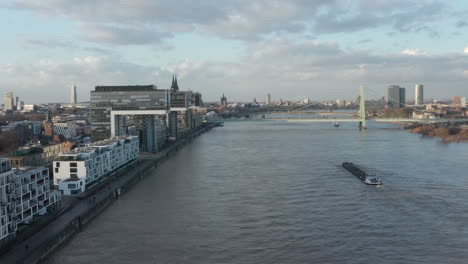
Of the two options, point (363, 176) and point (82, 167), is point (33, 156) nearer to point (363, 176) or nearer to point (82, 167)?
point (82, 167)

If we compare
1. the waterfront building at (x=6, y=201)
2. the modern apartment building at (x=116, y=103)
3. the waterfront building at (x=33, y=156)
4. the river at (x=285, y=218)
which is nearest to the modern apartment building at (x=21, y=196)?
the waterfront building at (x=6, y=201)

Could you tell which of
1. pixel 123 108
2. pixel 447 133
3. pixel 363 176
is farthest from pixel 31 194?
pixel 447 133

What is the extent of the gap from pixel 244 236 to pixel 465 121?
116ft

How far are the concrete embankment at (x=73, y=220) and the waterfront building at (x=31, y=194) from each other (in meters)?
0.40

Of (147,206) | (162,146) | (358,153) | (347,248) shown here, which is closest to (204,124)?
(162,146)

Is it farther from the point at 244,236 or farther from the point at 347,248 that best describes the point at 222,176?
the point at 347,248

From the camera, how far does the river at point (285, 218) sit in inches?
287

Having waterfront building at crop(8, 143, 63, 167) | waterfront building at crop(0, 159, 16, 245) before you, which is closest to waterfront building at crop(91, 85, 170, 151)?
waterfront building at crop(8, 143, 63, 167)

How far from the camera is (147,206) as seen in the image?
10.6 m

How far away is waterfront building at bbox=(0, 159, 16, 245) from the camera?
23.9ft

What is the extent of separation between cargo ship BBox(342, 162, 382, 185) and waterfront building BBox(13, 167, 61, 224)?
8.01 meters

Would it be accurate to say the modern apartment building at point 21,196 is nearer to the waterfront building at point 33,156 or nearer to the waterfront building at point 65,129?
the waterfront building at point 33,156

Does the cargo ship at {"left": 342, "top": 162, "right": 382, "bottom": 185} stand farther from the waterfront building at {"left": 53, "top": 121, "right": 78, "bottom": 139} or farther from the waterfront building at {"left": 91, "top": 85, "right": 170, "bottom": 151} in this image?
the waterfront building at {"left": 53, "top": 121, "right": 78, "bottom": 139}

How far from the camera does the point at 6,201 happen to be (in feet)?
24.1
